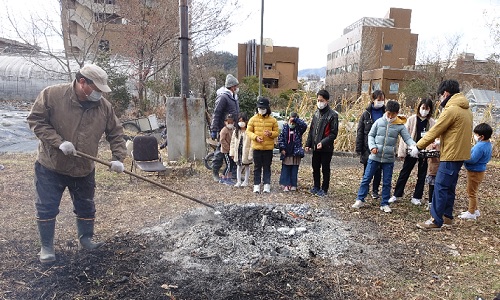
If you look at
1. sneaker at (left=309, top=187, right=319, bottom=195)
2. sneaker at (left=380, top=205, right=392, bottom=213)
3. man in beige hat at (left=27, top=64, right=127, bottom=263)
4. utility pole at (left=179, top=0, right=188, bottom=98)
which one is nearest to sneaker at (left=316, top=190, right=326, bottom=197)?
sneaker at (left=309, top=187, right=319, bottom=195)


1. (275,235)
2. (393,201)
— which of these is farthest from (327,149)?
(275,235)

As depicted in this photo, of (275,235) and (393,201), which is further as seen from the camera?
(393,201)

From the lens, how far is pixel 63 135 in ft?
10.4

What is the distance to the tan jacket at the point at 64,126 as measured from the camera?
9.94 feet

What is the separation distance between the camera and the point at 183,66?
7223 mm

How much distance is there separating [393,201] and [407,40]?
126ft

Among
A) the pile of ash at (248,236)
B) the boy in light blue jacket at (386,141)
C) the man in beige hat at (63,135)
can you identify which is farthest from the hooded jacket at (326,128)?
the man in beige hat at (63,135)

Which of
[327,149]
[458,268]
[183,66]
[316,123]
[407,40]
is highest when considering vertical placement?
[407,40]

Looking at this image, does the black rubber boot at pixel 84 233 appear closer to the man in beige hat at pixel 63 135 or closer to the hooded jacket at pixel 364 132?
the man in beige hat at pixel 63 135

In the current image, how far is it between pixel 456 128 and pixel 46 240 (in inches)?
181

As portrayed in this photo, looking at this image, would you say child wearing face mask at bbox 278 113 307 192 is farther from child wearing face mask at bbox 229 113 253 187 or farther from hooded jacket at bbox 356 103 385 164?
hooded jacket at bbox 356 103 385 164

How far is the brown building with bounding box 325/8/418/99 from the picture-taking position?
97.7 ft

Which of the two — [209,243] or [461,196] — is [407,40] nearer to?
[461,196]

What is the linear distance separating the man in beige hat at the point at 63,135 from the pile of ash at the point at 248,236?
1017mm
